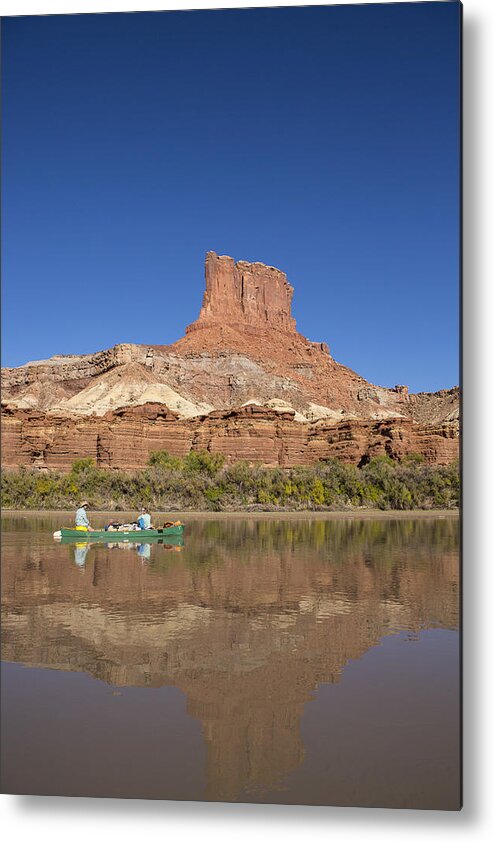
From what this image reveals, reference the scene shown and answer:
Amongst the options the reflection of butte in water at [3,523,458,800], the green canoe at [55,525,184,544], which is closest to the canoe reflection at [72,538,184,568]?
the green canoe at [55,525,184,544]

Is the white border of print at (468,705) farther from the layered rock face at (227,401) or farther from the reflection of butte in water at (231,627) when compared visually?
the layered rock face at (227,401)

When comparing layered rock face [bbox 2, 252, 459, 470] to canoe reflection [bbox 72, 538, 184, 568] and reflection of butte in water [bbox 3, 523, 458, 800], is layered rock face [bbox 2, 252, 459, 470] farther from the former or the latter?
reflection of butte in water [bbox 3, 523, 458, 800]

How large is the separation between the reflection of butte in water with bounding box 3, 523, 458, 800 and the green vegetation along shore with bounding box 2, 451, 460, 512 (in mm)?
17972

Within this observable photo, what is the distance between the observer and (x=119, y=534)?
16828 mm

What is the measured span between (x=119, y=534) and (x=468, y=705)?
1266 centimetres

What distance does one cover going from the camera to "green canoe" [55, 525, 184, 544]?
16641 mm

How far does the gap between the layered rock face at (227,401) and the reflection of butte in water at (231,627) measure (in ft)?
29.6

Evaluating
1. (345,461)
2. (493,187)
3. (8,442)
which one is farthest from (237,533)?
(345,461)

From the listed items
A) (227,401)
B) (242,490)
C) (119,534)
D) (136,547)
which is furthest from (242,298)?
(136,547)

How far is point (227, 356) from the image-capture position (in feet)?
307

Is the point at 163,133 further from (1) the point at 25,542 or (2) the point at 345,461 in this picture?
(2) the point at 345,461

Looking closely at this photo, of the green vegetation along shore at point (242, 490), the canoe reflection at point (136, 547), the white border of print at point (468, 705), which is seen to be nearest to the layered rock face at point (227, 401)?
the green vegetation along shore at point (242, 490)

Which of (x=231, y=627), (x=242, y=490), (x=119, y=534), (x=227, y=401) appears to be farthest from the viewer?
(x=227, y=401)

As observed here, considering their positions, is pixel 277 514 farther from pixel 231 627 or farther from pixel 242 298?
pixel 242 298
